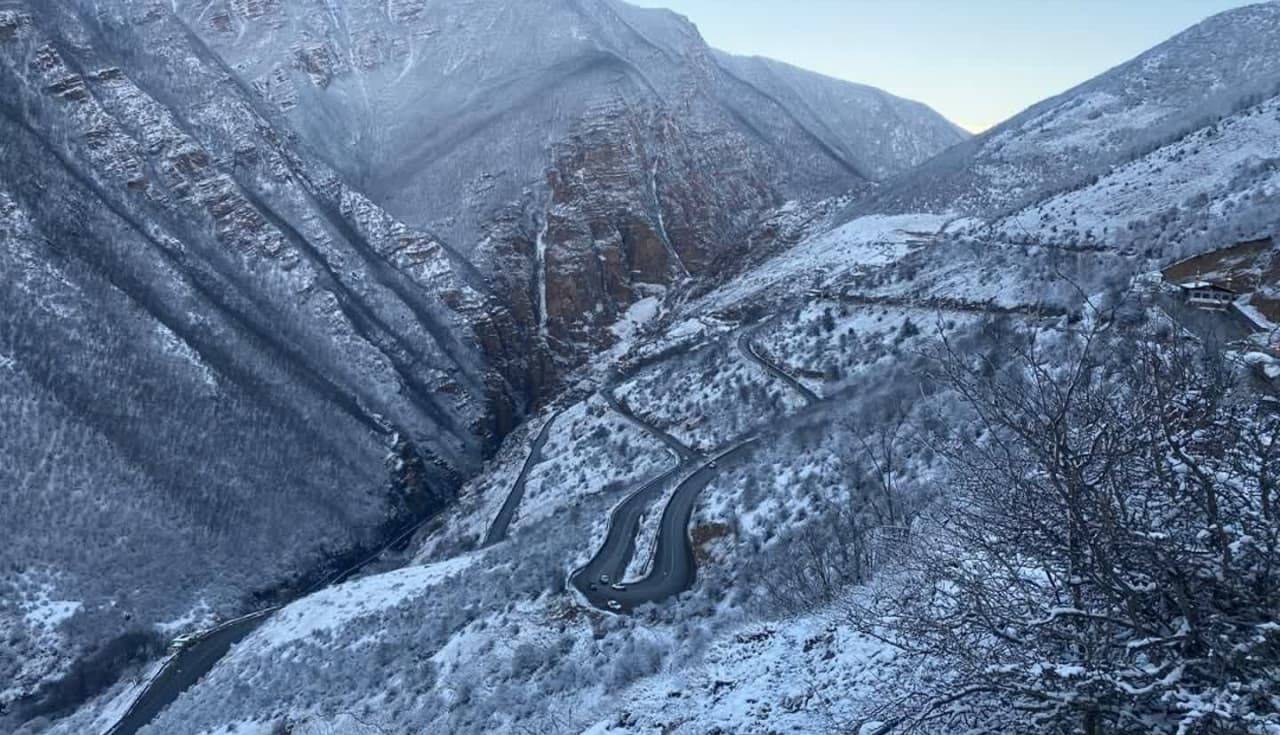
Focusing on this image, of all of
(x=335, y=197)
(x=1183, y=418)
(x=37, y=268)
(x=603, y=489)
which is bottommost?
(x=603, y=489)

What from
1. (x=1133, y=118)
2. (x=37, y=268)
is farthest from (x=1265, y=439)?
(x=1133, y=118)

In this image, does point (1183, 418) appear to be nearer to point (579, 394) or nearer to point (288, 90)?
point (579, 394)

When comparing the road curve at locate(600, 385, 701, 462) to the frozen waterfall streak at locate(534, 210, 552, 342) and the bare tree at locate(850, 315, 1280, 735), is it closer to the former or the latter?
the frozen waterfall streak at locate(534, 210, 552, 342)

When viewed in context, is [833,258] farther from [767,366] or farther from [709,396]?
[709,396]

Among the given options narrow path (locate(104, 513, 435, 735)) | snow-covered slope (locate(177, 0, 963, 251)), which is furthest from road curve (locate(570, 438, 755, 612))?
snow-covered slope (locate(177, 0, 963, 251))

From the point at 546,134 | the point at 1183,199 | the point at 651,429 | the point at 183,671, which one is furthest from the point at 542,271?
the point at 1183,199
